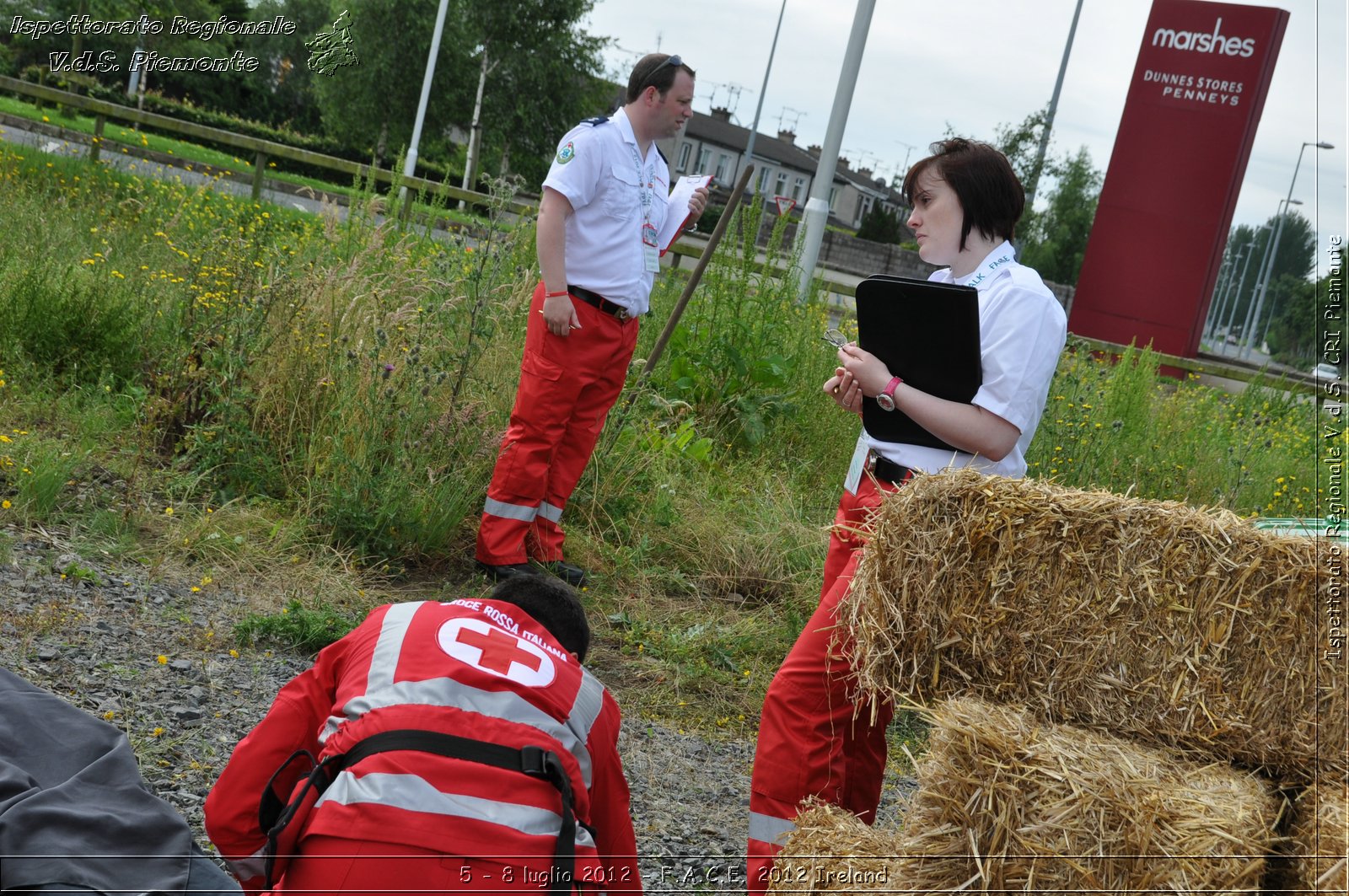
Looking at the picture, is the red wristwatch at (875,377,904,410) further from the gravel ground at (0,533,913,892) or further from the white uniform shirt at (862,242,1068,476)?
the gravel ground at (0,533,913,892)

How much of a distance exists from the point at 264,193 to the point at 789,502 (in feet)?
34.0

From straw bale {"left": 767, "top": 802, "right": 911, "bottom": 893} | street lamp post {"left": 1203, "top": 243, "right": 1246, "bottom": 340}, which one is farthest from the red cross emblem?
street lamp post {"left": 1203, "top": 243, "right": 1246, "bottom": 340}

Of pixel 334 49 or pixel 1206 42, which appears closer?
pixel 334 49

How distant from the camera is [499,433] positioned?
5.28 meters

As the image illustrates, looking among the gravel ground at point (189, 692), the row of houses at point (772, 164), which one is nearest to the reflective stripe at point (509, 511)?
the gravel ground at point (189, 692)

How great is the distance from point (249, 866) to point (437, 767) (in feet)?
2.10

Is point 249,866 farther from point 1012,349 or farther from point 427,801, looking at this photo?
point 1012,349

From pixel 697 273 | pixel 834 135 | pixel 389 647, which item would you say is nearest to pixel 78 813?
pixel 389 647

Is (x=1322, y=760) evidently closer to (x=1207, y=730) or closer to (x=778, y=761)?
(x=1207, y=730)

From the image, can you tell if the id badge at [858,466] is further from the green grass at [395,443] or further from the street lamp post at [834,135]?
the street lamp post at [834,135]

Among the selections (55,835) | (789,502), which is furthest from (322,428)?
(55,835)

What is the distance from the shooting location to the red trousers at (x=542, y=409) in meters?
4.55

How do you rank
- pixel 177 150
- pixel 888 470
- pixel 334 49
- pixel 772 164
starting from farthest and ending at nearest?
1. pixel 772 164
2. pixel 177 150
3. pixel 334 49
4. pixel 888 470

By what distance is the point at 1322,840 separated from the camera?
6.13 ft
